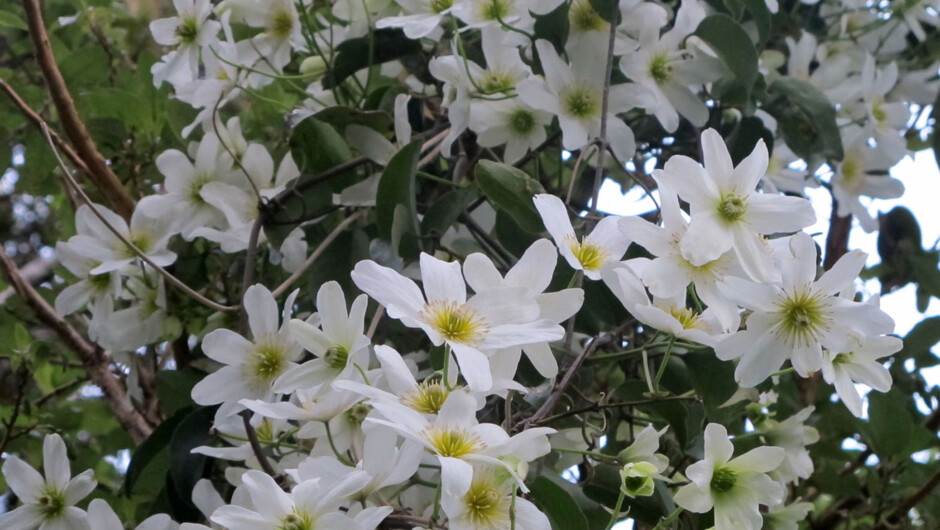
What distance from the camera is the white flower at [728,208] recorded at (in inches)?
21.1

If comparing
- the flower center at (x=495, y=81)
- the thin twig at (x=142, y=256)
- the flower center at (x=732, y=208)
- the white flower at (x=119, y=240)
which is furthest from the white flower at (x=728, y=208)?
the white flower at (x=119, y=240)

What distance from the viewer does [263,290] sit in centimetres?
58

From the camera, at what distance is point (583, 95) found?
700mm

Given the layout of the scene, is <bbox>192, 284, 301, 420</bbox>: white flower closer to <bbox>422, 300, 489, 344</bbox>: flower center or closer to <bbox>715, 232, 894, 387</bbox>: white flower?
<bbox>422, 300, 489, 344</bbox>: flower center

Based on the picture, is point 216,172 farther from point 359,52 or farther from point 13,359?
point 13,359

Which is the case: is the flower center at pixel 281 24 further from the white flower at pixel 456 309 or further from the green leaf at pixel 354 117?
the white flower at pixel 456 309

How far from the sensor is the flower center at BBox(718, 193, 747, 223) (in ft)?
1.80

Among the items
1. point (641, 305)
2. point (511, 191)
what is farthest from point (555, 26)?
point (641, 305)

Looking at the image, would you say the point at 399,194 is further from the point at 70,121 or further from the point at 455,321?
the point at 70,121

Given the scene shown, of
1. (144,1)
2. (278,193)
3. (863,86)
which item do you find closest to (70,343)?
(278,193)

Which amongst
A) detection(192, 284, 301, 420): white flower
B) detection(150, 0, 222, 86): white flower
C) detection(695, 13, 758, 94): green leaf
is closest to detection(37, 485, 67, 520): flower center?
detection(192, 284, 301, 420): white flower

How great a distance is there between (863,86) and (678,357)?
16.7 inches

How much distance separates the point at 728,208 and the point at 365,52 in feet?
1.21

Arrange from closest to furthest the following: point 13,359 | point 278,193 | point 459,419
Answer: point 459,419 → point 278,193 → point 13,359
